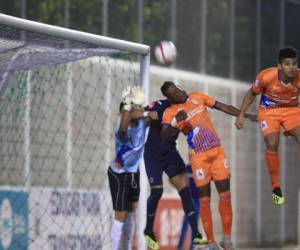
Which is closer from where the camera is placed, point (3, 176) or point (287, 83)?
point (287, 83)

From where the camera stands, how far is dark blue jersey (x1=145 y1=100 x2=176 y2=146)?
13.8m

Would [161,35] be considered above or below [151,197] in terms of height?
above

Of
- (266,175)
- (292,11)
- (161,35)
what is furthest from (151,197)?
(292,11)

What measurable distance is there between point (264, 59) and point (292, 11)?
6.23 ft

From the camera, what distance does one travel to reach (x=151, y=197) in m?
13.9

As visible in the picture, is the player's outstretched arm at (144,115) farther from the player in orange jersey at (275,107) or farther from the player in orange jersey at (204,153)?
the player in orange jersey at (275,107)

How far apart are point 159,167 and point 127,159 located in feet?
1.79

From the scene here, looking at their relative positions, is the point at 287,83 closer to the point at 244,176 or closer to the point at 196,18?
the point at 196,18

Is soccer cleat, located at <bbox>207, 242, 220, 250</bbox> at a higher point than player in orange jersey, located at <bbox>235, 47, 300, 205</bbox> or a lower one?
lower

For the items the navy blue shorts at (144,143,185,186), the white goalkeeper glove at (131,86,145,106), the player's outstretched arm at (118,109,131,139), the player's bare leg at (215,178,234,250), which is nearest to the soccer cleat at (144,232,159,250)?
the navy blue shorts at (144,143,185,186)

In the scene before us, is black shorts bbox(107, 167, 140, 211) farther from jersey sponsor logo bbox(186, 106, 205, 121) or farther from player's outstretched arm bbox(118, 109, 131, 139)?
jersey sponsor logo bbox(186, 106, 205, 121)

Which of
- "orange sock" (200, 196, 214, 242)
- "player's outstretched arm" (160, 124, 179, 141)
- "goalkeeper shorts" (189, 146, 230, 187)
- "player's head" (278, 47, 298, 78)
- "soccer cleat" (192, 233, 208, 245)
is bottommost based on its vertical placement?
"soccer cleat" (192, 233, 208, 245)

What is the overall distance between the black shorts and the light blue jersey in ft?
0.25

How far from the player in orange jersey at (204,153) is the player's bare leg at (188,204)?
0.21 meters
